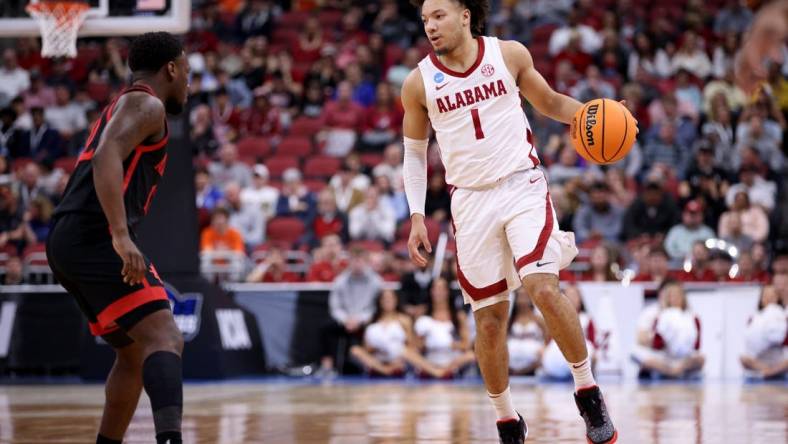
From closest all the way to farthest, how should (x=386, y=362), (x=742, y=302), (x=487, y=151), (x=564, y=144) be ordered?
(x=487, y=151) < (x=742, y=302) < (x=386, y=362) < (x=564, y=144)

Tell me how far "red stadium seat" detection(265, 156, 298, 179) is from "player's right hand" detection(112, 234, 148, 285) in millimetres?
14652

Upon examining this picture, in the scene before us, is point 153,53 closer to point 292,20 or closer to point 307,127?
point 307,127

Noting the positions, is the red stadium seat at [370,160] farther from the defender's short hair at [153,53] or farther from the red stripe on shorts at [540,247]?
the defender's short hair at [153,53]

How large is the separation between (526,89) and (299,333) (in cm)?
936

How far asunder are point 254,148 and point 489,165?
47.6 ft

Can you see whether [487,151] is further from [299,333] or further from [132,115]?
[299,333]

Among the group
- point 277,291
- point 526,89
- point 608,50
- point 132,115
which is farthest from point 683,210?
point 132,115

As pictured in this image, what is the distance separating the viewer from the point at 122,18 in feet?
40.1

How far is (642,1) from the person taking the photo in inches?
920

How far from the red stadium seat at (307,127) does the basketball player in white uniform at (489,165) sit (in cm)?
1417

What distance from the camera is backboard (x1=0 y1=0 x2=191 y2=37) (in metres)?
12.2

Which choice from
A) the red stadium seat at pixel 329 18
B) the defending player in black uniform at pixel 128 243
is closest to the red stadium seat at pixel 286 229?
the red stadium seat at pixel 329 18

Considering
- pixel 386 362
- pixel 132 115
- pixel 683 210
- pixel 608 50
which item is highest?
pixel 608 50

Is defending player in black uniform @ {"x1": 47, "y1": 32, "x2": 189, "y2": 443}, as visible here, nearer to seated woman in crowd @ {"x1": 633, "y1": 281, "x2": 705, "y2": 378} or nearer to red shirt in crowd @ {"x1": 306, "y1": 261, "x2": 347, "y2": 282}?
seated woman in crowd @ {"x1": 633, "y1": 281, "x2": 705, "y2": 378}
